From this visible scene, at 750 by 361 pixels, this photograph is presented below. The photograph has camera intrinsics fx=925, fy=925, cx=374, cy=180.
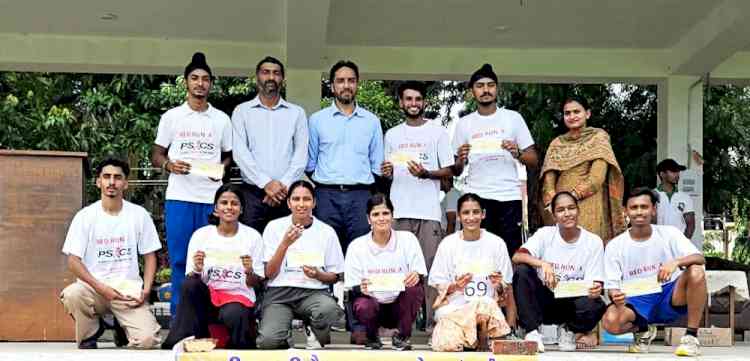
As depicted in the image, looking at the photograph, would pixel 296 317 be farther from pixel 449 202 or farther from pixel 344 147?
pixel 449 202

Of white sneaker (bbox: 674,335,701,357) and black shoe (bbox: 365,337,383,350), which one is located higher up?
white sneaker (bbox: 674,335,701,357)

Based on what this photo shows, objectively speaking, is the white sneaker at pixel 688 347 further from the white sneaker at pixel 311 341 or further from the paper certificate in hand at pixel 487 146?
the white sneaker at pixel 311 341

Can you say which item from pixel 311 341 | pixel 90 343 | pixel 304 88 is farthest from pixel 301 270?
pixel 304 88

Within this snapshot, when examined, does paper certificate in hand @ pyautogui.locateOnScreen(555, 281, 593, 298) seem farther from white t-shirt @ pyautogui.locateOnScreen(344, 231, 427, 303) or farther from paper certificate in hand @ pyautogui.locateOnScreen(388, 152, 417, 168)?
paper certificate in hand @ pyautogui.locateOnScreen(388, 152, 417, 168)

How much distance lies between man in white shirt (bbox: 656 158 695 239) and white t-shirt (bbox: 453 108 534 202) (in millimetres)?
3260

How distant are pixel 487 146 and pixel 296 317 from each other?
5.37ft

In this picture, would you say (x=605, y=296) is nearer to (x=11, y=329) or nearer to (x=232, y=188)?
(x=232, y=188)

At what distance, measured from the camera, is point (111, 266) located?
223 inches

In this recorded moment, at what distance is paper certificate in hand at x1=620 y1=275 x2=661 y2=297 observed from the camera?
5.52 m

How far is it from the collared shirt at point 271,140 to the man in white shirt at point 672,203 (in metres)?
4.31

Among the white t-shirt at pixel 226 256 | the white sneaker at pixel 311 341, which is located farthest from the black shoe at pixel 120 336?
the white sneaker at pixel 311 341

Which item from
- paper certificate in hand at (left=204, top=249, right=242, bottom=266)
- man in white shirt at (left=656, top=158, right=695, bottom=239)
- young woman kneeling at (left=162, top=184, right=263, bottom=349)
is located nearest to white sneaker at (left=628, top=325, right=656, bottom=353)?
young woman kneeling at (left=162, top=184, right=263, bottom=349)

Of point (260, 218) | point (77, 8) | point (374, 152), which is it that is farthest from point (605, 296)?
point (77, 8)

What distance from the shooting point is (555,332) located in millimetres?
6336
